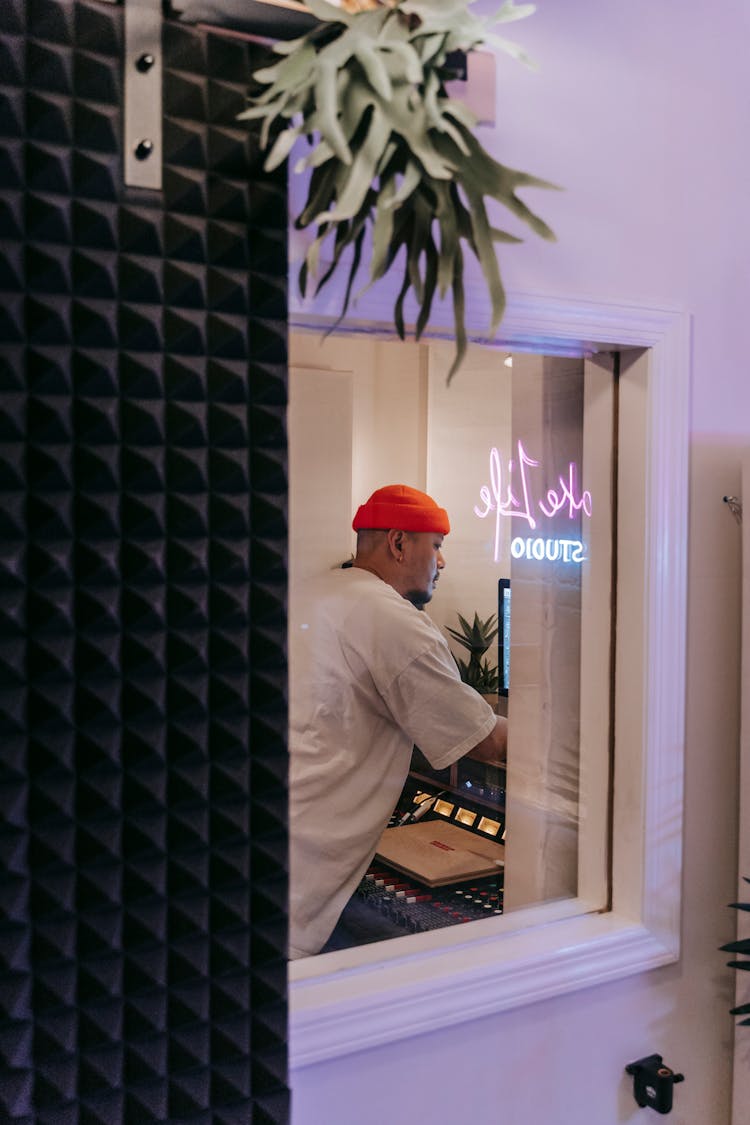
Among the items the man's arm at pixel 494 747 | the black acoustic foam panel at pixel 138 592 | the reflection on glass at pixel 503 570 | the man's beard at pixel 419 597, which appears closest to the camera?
the black acoustic foam panel at pixel 138 592

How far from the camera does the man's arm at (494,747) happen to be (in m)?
2.66

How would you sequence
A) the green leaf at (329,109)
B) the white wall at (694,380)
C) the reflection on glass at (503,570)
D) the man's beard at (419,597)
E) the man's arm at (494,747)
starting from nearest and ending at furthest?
1. the green leaf at (329,109)
2. the white wall at (694,380)
3. the reflection on glass at (503,570)
4. the man's beard at (419,597)
5. the man's arm at (494,747)

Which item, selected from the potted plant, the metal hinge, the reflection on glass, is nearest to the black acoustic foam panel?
the metal hinge

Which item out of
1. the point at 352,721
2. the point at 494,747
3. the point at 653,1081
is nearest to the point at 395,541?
the point at 352,721

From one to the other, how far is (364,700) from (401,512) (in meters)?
0.49

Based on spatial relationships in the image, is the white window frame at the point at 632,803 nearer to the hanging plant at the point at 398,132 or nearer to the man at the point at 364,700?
the man at the point at 364,700

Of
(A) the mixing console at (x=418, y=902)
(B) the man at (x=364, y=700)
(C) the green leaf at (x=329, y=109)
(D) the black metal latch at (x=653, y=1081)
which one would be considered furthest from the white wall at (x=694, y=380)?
(C) the green leaf at (x=329, y=109)

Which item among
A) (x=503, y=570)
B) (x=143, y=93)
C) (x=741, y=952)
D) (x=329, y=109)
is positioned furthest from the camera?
(x=503, y=570)

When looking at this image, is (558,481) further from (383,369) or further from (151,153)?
(151,153)

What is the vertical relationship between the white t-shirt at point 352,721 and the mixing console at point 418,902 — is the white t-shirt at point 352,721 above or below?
above

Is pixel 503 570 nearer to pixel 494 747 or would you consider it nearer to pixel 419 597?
pixel 419 597

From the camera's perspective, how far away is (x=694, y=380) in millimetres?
2441

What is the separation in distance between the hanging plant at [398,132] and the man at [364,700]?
92 centimetres

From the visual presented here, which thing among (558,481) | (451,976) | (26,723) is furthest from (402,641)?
(26,723)
